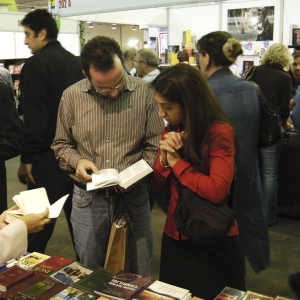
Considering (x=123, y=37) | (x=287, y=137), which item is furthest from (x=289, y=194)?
(x=123, y=37)

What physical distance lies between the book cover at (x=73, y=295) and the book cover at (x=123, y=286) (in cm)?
3

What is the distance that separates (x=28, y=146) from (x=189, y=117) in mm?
1353

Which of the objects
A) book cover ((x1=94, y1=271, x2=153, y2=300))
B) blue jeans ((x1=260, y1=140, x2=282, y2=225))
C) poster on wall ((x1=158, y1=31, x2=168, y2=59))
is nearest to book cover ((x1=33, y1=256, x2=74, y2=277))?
book cover ((x1=94, y1=271, x2=153, y2=300))

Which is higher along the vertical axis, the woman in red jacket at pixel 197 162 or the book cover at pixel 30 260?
the woman in red jacket at pixel 197 162

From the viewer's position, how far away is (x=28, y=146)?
8.81 ft

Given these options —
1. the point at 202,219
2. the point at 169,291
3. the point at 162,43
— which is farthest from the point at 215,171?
the point at 162,43

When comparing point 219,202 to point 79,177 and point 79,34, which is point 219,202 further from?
point 79,34

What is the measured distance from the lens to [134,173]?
1.84 meters

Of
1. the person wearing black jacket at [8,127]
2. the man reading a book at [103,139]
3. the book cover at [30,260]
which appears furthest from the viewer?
the person wearing black jacket at [8,127]

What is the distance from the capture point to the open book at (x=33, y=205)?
1.69 m

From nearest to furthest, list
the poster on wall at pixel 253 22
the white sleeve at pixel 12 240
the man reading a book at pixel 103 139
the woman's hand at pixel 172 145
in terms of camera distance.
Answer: the white sleeve at pixel 12 240 < the woman's hand at pixel 172 145 < the man reading a book at pixel 103 139 < the poster on wall at pixel 253 22

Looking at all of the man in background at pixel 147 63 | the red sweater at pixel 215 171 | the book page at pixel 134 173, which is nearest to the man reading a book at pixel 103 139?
the book page at pixel 134 173

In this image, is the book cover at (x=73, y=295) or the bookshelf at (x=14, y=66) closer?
the book cover at (x=73, y=295)

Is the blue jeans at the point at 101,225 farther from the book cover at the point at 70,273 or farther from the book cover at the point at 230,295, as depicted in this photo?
the book cover at the point at 230,295
